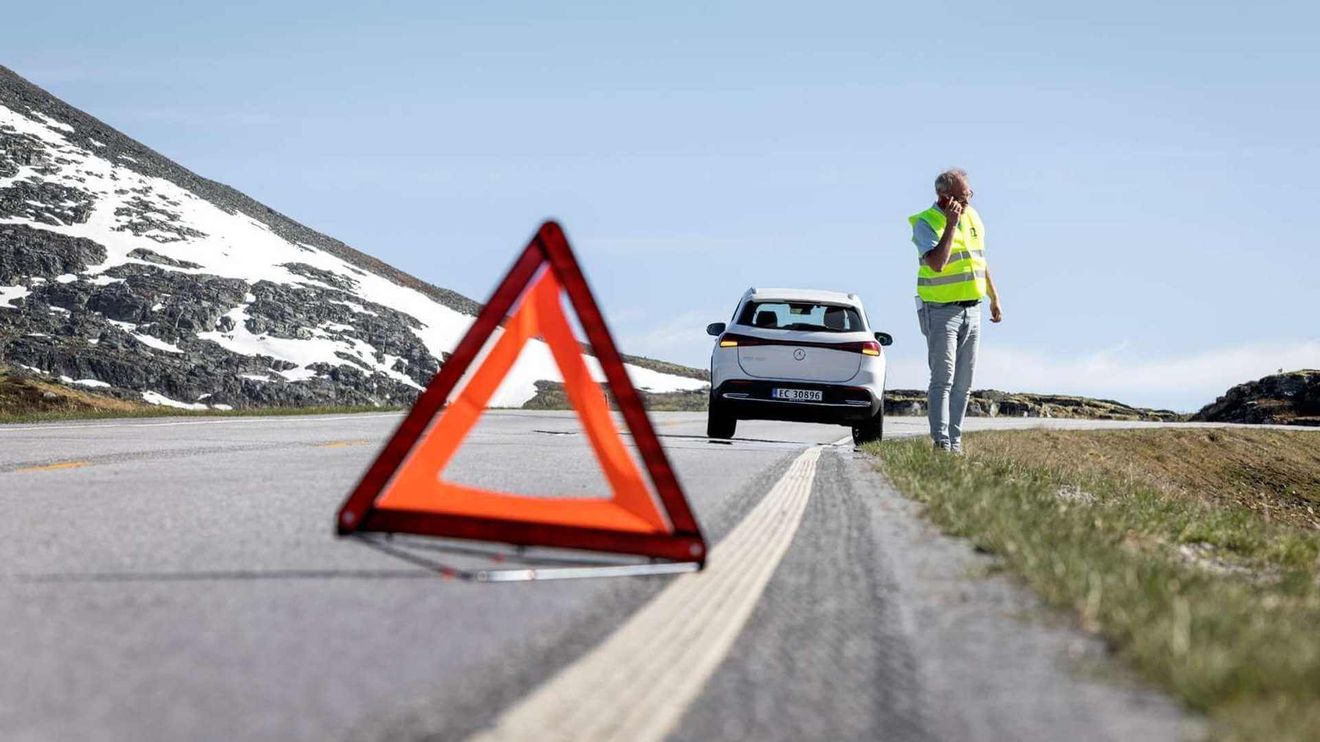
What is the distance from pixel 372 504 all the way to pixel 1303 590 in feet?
11.8

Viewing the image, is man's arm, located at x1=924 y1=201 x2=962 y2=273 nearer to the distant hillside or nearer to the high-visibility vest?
the high-visibility vest

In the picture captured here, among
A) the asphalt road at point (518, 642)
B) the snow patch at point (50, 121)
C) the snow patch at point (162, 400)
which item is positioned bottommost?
the snow patch at point (162, 400)

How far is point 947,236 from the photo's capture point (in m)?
11.2

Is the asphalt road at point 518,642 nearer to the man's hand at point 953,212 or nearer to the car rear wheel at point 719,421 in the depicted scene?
the man's hand at point 953,212

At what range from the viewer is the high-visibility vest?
453 inches

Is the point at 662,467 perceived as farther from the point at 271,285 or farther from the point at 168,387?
the point at 271,285

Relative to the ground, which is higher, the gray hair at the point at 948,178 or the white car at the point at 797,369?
the gray hair at the point at 948,178

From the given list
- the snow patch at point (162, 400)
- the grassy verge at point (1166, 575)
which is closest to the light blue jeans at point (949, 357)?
the grassy verge at point (1166, 575)

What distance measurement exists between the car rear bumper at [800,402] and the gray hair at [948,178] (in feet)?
12.3

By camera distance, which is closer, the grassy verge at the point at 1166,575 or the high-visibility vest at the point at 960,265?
the grassy verge at the point at 1166,575

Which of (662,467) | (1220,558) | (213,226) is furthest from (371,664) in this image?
(213,226)

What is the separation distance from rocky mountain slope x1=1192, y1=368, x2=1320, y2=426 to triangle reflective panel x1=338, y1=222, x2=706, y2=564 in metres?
49.0

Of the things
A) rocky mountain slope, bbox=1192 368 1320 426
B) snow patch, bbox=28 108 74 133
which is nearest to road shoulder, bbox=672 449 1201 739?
rocky mountain slope, bbox=1192 368 1320 426

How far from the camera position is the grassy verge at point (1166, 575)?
2.96m
